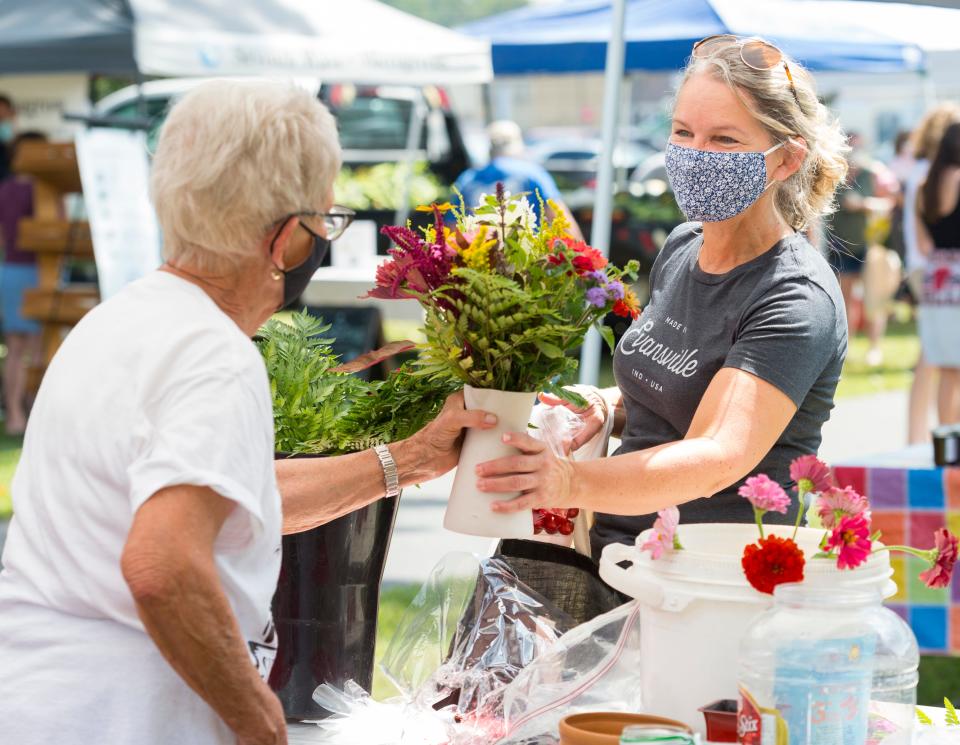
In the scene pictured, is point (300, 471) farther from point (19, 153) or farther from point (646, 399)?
point (19, 153)

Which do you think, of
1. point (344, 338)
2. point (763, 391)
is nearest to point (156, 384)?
point (763, 391)

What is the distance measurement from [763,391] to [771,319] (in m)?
0.13

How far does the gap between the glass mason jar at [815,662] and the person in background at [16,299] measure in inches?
313

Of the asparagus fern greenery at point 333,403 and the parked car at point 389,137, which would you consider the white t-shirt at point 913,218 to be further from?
the asparagus fern greenery at point 333,403

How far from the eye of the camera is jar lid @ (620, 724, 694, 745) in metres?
1.55

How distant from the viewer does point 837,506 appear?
1.74 m

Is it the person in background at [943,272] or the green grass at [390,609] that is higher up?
the person in background at [943,272]

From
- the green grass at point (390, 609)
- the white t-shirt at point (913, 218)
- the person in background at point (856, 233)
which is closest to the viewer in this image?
the green grass at point (390, 609)

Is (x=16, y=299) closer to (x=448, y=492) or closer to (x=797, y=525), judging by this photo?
(x=448, y=492)

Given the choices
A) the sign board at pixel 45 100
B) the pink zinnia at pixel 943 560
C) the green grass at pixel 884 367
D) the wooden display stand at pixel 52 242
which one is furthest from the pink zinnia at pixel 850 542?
the sign board at pixel 45 100

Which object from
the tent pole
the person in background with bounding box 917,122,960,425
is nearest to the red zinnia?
the tent pole

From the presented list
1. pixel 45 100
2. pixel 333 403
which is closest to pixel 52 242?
pixel 45 100

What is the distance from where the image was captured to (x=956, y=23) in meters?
4.55

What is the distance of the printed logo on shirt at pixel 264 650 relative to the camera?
67.1 inches
